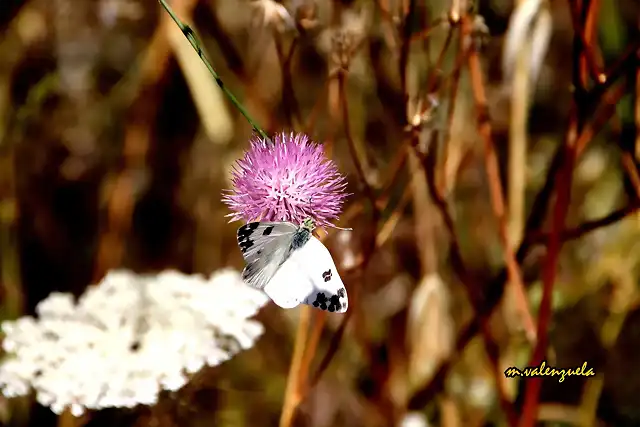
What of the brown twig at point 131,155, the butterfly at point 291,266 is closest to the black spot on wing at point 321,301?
the butterfly at point 291,266

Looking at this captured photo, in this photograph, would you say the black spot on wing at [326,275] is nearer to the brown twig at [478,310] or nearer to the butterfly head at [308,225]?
the butterfly head at [308,225]

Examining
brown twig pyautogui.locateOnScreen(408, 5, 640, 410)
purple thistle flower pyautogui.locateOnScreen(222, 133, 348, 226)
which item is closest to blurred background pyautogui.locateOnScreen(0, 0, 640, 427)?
brown twig pyautogui.locateOnScreen(408, 5, 640, 410)

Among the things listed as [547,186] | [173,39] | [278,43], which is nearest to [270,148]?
[278,43]

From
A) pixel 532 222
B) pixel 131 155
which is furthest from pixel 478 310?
pixel 131 155

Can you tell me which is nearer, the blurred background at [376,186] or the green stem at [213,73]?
the green stem at [213,73]

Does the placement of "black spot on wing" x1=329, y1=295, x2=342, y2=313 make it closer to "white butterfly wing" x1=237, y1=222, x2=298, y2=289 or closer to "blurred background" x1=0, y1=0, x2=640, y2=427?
"white butterfly wing" x1=237, y1=222, x2=298, y2=289

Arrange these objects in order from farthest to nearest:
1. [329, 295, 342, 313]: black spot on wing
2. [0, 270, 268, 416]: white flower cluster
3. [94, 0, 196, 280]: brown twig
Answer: [94, 0, 196, 280]: brown twig → [0, 270, 268, 416]: white flower cluster → [329, 295, 342, 313]: black spot on wing
